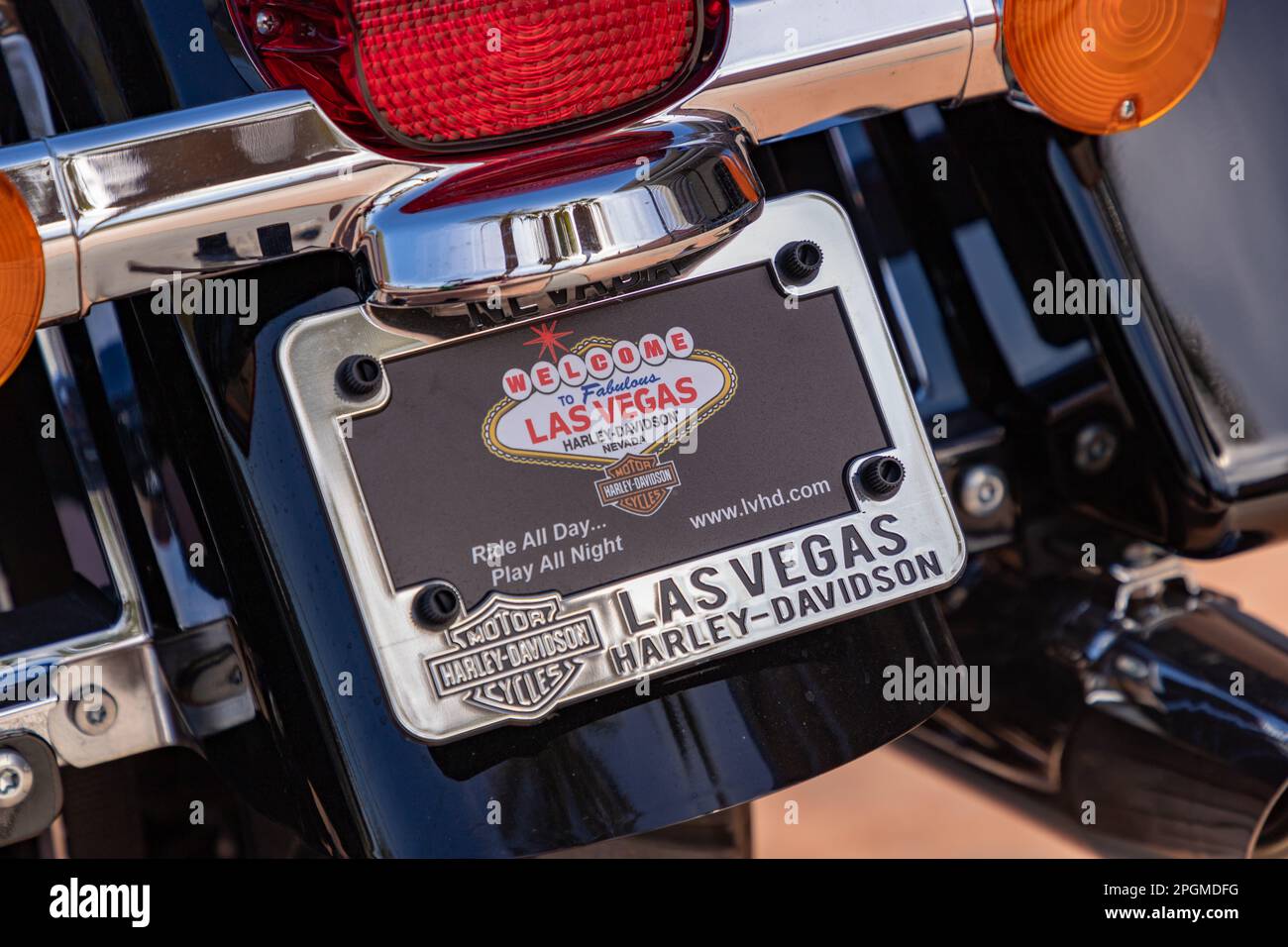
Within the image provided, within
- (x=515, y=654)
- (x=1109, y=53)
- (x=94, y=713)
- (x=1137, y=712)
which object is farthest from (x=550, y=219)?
(x=1137, y=712)

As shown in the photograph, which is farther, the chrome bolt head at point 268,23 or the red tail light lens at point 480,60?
the chrome bolt head at point 268,23

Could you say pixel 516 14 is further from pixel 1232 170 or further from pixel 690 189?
pixel 1232 170

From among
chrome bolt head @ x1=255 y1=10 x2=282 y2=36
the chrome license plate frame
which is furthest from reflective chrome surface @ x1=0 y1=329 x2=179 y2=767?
chrome bolt head @ x1=255 y1=10 x2=282 y2=36

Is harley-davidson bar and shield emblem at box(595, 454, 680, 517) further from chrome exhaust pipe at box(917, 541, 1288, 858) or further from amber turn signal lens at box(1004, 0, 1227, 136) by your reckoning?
chrome exhaust pipe at box(917, 541, 1288, 858)

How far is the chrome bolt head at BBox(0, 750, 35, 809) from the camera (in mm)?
1314

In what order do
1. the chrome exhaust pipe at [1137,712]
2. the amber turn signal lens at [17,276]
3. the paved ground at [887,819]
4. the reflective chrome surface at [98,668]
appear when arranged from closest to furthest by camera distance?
the amber turn signal lens at [17,276], the reflective chrome surface at [98,668], the chrome exhaust pipe at [1137,712], the paved ground at [887,819]

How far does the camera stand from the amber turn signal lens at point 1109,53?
4.13 feet

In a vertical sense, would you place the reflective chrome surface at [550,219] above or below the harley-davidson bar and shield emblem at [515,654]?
above

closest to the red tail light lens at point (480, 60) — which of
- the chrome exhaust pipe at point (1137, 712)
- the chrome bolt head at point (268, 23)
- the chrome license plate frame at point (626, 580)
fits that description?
the chrome bolt head at point (268, 23)

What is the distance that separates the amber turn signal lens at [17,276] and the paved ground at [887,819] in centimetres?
184

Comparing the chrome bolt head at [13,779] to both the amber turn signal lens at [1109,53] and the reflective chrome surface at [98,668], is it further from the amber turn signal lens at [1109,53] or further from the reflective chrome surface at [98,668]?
the amber turn signal lens at [1109,53]

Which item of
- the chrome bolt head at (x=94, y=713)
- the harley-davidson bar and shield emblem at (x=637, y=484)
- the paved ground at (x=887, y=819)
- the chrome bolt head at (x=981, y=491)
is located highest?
the harley-davidson bar and shield emblem at (x=637, y=484)

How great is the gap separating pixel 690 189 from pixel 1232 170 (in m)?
0.75

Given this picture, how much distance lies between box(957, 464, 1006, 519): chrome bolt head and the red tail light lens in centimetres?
66
